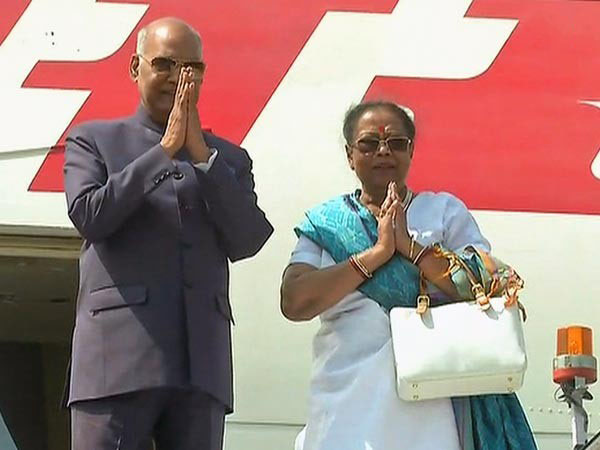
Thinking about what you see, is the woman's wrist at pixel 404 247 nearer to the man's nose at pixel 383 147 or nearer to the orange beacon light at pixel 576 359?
the man's nose at pixel 383 147

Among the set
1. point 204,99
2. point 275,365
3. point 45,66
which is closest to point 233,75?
point 204,99

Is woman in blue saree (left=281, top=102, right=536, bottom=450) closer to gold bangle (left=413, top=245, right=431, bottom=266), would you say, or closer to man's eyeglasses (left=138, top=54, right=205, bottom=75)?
gold bangle (left=413, top=245, right=431, bottom=266)

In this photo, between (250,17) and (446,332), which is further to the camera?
(250,17)

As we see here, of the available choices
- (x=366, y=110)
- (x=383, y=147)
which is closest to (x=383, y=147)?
(x=383, y=147)

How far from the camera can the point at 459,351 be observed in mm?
2756

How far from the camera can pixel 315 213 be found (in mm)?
3012

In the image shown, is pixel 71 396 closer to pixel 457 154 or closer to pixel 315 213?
pixel 315 213

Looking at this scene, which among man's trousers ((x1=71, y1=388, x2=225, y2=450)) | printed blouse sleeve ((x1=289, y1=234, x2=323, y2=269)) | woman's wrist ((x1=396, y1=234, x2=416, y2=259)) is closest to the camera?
man's trousers ((x1=71, y1=388, x2=225, y2=450))

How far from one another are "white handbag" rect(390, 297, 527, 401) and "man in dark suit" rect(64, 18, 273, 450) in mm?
368

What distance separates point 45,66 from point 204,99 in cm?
45

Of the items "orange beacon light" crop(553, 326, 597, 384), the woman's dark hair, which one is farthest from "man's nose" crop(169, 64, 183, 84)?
"orange beacon light" crop(553, 326, 597, 384)

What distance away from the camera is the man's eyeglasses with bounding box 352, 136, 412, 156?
2.97m

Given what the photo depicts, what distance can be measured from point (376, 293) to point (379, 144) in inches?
13.3

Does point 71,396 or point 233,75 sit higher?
point 233,75
